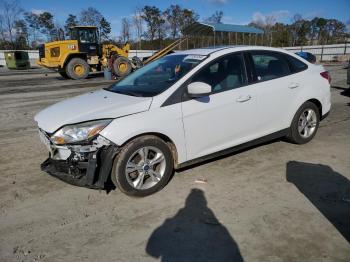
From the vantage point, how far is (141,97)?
4004 millimetres

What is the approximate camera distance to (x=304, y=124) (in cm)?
548

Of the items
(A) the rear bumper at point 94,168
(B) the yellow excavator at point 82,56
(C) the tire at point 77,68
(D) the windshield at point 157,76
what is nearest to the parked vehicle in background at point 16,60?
(B) the yellow excavator at point 82,56

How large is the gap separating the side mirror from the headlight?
104 centimetres

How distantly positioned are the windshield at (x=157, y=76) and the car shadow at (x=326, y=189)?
78.0 inches

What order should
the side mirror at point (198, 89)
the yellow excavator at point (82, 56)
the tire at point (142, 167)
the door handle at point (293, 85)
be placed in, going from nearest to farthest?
the tire at point (142, 167)
the side mirror at point (198, 89)
the door handle at point (293, 85)
the yellow excavator at point (82, 56)

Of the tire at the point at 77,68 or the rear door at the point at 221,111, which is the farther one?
the tire at the point at 77,68

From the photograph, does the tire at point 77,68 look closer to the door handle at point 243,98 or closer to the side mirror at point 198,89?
the door handle at point 243,98

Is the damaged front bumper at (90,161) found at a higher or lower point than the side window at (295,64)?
lower

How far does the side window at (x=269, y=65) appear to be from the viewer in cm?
482

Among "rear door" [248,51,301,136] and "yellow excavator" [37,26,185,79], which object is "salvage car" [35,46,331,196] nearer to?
"rear door" [248,51,301,136]

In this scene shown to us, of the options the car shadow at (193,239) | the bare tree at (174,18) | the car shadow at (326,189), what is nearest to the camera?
the car shadow at (193,239)

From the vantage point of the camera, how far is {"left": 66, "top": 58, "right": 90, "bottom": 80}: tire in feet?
62.3

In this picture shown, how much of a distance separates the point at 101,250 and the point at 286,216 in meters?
1.86

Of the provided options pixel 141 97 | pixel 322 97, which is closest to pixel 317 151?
pixel 322 97
